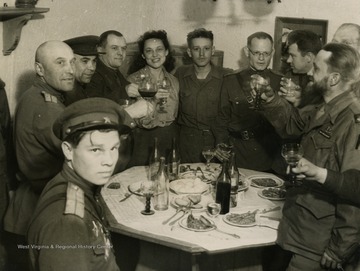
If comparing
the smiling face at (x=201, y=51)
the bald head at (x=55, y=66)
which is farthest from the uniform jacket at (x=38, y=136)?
the smiling face at (x=201, y=51)

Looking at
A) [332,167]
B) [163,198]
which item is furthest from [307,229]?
[163,198]

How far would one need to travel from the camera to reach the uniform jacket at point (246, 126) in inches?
189

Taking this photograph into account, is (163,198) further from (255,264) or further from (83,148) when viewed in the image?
(83,148)

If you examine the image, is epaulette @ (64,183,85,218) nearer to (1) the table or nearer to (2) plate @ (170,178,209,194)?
(1) the table

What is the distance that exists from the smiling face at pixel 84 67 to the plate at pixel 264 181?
5.83 ft

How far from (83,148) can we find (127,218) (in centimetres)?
117

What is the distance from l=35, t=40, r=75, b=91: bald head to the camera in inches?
138

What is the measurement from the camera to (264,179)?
376 centimetres

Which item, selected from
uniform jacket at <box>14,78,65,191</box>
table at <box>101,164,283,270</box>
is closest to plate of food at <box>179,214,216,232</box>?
table at <box>101,164,283,270</box>

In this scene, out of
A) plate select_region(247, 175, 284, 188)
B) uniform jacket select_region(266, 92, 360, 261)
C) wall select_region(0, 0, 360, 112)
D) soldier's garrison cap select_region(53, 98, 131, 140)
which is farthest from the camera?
wall select_region(0, 0, 360, 112)

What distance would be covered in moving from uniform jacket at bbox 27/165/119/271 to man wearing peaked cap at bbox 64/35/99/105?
7.76ft

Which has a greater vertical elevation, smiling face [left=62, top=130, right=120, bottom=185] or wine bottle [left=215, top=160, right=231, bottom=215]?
smiling face [left=62, top=130, right=120, bottom=185]

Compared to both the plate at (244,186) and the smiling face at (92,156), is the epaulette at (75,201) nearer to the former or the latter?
the smiling face at (92,156)

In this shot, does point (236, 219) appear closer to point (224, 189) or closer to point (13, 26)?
point (224, 189)
